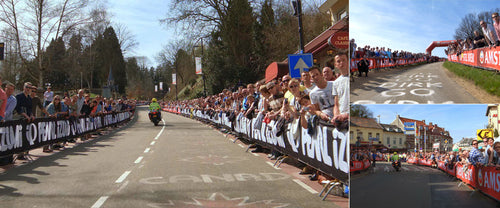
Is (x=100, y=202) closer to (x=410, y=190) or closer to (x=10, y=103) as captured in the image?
(x=410, y=190)

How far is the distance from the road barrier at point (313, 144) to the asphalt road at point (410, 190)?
3.46ft

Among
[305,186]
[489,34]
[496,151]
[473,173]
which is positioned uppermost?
[489,34]

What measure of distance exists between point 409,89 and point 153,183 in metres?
5.62

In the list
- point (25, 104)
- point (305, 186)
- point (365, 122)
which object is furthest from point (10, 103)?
point (365, 122)

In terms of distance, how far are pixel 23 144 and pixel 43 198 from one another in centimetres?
545

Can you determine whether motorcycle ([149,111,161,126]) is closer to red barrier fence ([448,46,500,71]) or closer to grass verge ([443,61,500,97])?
red barrier fence ([448,46,500,71])

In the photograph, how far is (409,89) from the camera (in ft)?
8.05

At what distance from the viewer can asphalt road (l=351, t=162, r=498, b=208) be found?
6.93ft

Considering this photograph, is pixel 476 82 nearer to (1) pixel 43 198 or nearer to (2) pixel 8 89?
(1) pixel 43 198

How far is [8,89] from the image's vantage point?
1014 cm

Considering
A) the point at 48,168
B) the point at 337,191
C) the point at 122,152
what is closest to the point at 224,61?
the point at 122,152

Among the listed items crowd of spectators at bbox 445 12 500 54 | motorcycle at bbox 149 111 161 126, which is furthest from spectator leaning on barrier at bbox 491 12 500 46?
motorcycle at bbox 149 111 161 126

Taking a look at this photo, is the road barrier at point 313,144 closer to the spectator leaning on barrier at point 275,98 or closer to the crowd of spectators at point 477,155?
the spectator leaning on barrier at point 275,98

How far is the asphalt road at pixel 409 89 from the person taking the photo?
2268 mm
